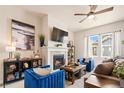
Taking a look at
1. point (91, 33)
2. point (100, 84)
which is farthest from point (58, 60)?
point (100, 84)

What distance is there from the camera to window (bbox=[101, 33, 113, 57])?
20.8 feet

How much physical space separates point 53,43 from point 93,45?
3101 millimetres

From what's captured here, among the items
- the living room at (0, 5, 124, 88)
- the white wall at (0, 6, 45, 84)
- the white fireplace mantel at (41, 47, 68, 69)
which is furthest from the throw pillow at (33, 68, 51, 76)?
the white fireplace mantel at (41, 47, 68, 69)

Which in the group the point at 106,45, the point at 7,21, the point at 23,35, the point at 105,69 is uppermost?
the point at 7,21

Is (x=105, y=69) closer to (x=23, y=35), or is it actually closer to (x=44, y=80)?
(x=44, y=80)

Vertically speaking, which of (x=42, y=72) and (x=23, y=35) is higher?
(x=23, y=35)

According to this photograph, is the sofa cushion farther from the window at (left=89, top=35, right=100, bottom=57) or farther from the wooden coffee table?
the window at (left=89, top=35, right=100, bottom=57)

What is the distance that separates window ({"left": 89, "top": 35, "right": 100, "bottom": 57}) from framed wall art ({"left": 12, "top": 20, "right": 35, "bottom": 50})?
397 cm

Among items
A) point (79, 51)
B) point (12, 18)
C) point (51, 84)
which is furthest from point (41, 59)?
point (79, 51)

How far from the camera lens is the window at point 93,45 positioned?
22.9 feet

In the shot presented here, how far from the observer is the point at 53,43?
5.18 metres

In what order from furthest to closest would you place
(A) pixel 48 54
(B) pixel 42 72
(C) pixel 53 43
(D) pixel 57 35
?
(D) pixel 57 35, (C) pixel 53 43, (A) pixel 48 54, (B) pixel 42 72

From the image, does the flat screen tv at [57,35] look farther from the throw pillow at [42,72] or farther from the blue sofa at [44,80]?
the throw pillow at [42,72]

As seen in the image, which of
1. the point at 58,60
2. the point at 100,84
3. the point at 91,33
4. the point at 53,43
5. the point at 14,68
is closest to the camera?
the point at 100,84
